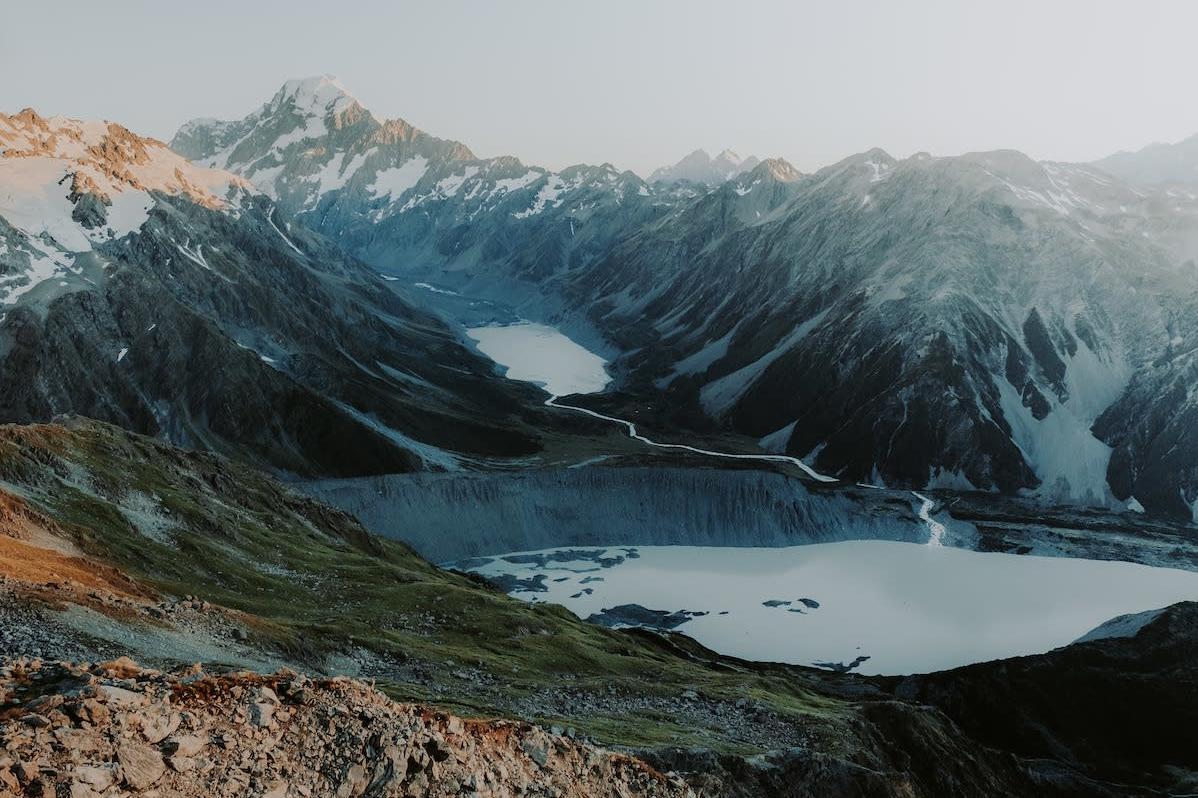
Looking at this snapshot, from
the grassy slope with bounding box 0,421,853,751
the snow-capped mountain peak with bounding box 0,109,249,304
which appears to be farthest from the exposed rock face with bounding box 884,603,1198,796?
the snow-capped mountain peak with bounding box 0,109,249,304

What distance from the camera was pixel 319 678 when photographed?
2534 cm

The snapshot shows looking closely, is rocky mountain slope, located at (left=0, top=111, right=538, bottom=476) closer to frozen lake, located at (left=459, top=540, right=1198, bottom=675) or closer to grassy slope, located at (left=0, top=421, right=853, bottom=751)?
frozen lake, located at (left=459, top=540, right=1198, bottom=675)

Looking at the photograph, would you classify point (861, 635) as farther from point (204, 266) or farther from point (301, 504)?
point (204, 266)

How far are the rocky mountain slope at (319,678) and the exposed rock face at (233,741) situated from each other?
6 cm

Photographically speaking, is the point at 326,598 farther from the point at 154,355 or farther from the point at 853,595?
the point at 154,355

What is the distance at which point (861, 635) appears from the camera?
119 meters

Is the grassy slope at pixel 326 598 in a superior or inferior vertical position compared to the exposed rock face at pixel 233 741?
inferior

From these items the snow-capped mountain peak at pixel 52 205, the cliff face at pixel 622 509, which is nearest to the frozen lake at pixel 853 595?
the cliff face at pixel 622 509

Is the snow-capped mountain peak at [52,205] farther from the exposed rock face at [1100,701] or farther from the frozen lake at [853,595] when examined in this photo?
the exposed rock face at [1100,701]

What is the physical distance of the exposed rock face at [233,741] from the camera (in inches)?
721

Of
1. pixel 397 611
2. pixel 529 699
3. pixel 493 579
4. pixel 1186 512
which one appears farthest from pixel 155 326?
pixel 1186 512

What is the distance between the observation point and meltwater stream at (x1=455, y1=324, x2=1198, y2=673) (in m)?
116

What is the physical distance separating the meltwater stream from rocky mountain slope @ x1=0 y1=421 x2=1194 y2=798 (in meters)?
23.7

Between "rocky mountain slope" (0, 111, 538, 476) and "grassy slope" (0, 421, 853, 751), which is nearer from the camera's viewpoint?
"grassy slope" (0, 421, 853, 751)
